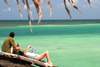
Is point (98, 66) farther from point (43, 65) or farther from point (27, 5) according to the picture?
point (27, 5)

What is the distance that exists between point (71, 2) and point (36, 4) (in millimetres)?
152

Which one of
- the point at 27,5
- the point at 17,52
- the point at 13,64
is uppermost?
the point at 27,5

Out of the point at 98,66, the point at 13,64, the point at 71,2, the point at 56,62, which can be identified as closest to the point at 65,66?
the point at 56,62

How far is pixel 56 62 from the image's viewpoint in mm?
6031

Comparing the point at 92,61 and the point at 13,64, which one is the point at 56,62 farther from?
the point at 13,64

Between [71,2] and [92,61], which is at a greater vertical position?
[71,2]

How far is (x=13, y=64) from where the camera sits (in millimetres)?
3861

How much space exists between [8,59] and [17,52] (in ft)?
0.91

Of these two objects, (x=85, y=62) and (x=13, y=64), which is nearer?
(x=13, y=64)

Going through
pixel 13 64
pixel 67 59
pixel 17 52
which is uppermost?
pixel 17 52

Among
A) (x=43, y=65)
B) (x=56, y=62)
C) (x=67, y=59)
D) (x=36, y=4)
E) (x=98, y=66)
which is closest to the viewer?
(x=36, y=4)

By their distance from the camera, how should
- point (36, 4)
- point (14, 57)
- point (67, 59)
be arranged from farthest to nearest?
point (67, 59), point (14, 57), point (36, 4)

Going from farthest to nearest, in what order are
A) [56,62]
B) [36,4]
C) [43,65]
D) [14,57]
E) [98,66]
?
[56,62] → [98,66] → [14,57] → [43,65] → [36,4]

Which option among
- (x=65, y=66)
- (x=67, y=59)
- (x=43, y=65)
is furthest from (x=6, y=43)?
(x=67, y=59)
